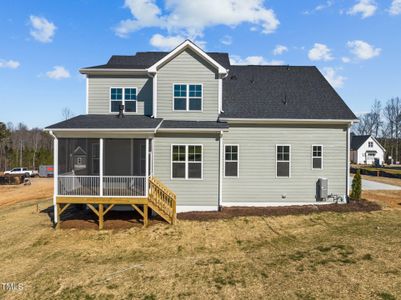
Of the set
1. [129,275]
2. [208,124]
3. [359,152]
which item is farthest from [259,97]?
[359,152]

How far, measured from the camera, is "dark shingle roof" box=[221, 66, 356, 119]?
14023mm

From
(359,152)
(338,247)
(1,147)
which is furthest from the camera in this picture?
(359,152)

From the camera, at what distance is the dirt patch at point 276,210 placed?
40.9 feet

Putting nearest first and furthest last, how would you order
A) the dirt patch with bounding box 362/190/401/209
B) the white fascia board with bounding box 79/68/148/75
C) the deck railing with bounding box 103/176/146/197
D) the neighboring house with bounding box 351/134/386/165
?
the deck railing with bounding box 103/176/146/197 → the white fascia board with bounding box 79/68/148/75 → the dirt patch with bounding box 362/190/401/209 → the neighboring house with bounding box 351/134/386/165

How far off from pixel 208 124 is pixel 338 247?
7.60m

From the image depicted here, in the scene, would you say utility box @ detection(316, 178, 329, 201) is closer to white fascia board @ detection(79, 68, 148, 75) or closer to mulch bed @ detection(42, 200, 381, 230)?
mulch bed @ detection(42, 200, 381, 230)

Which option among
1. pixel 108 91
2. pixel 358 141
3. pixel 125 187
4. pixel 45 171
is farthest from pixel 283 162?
pixel 358 141

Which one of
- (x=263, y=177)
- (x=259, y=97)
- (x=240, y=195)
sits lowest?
(x=240, y=195)

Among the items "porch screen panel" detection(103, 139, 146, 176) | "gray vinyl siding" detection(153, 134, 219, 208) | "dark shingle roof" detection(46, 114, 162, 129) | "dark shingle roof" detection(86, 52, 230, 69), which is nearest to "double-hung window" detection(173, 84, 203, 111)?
"dark shingle roof" detection(46, 114, 162, 129)

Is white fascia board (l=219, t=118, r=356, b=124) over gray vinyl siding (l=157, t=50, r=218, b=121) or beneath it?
beneath

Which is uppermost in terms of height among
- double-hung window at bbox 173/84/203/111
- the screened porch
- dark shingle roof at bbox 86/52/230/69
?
dark shingle roof at bbox 86/52/230/69

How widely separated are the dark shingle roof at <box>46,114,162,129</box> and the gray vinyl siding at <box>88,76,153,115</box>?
22.8 inches

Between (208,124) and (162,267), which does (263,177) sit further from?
(162,267)

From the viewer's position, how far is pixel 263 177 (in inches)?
545
